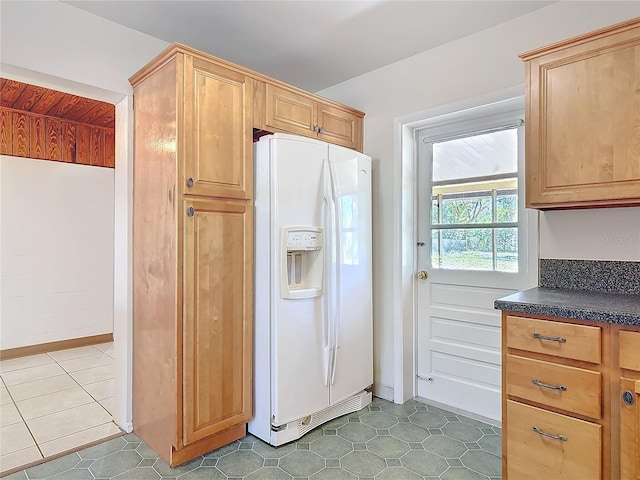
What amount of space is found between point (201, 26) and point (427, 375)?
2760mm

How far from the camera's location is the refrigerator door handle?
2.43 metres

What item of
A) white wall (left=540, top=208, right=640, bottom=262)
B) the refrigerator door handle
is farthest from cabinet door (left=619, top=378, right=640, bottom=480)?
the refrigerator door handle

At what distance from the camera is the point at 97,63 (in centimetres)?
222

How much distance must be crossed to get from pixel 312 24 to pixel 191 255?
5.01 feet

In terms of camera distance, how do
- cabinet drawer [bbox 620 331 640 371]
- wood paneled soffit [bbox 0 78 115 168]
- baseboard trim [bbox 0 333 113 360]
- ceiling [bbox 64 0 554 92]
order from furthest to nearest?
baseboard trim [bbox 0 333 113 360], wood paneled soffit [bbox 0 78 115 168], ceiling [bbox 64 0 554 92], cabinet drawer [bbox 620 331 640 371]

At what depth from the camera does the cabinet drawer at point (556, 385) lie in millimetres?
1399

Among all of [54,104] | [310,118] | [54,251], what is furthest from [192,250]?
[54,251]

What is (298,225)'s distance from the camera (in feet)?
7.51

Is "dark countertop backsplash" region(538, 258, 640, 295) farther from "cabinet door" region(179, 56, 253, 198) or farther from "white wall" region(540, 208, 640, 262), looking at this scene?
"cabinet door" region(179, 56, 253, 198)

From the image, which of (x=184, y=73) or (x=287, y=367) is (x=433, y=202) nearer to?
(x=287, y=367)

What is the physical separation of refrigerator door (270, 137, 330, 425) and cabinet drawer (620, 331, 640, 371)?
57.4 inches

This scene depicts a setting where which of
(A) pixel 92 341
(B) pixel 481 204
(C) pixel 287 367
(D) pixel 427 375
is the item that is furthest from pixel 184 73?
(A) pixel 92 341

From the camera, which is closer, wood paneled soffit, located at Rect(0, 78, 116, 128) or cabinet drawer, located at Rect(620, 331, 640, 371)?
cabinet drawer, located at Rect(620, 331, 640, 371)

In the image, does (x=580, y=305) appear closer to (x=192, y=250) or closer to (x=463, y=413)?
(x=463, y=413)
